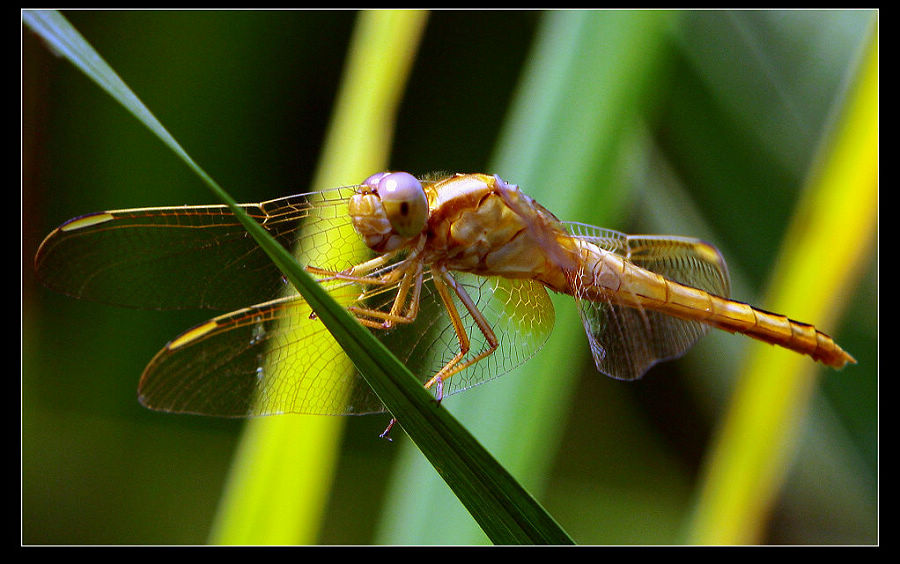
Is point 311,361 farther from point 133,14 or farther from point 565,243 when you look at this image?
point 133,14

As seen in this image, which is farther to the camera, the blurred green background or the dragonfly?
the blurred green background

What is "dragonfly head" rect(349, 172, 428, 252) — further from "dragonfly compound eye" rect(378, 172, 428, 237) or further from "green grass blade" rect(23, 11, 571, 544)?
"green grass blade" rect(23, 11, 571, 544)

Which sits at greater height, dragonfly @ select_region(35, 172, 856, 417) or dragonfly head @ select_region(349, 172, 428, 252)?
dragonfly head @ select_region(349, 172, 428, 252)

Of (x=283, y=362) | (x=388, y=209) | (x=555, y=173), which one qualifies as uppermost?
(x=555, y=173)

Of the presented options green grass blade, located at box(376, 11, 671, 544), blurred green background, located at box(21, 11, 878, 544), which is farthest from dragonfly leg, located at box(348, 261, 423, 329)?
Result: blurred green background, located at box(21, 11, 878, 544)

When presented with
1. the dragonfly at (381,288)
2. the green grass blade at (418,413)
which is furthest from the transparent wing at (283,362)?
the green grass blade at (418,413)

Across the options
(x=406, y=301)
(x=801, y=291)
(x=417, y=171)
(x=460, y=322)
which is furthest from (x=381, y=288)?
(x=801, y=291)

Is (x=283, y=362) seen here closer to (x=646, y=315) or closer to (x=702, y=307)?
(x=646, y=315)

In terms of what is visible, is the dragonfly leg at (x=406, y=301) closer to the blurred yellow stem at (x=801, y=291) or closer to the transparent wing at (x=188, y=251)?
the transparent wing at (x=188, y=251)
